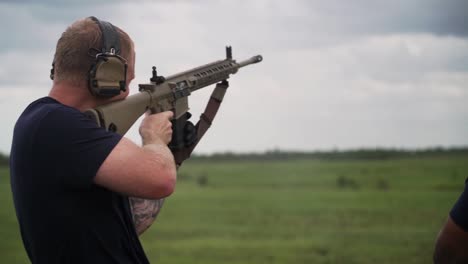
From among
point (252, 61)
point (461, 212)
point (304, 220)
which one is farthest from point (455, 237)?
point (304, 220)

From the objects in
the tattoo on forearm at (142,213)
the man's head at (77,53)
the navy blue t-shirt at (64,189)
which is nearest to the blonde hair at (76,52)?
the man's head at (77,53)

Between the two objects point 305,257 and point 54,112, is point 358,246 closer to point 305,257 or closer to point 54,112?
point 305,257

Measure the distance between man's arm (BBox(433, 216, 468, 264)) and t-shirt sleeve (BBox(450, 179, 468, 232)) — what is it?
0.03 meters

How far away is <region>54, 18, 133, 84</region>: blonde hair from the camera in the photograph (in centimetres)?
343

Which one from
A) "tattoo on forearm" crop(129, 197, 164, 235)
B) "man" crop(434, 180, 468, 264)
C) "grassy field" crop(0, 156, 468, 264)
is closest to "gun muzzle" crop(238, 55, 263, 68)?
"tattoo on forearm" crop(129, 197, 164, 235)

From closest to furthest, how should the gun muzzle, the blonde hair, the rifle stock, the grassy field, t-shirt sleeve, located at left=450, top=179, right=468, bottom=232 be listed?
the blonde hair → the rifle stock → t-shirt sleeve, located at left=450, top=179, right=468, bottom=232 → the gun muzzle → the grassy field

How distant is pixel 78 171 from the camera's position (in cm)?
323

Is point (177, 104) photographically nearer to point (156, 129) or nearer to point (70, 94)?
point (156, 129)

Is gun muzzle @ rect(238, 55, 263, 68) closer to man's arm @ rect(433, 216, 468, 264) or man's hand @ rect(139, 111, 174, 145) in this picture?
man's hand @ rect(139, 111, 174, 145)

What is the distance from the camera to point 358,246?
54.4 ft

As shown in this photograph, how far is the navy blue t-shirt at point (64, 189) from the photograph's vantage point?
3238mm

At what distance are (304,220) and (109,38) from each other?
22.0 meters

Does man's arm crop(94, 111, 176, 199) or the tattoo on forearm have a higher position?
man's arm crop(94, 111, 176, 199)

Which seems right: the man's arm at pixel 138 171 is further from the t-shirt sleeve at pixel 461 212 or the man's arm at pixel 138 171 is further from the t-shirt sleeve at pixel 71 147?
the t-shirt sleeve at pixel 461 212
